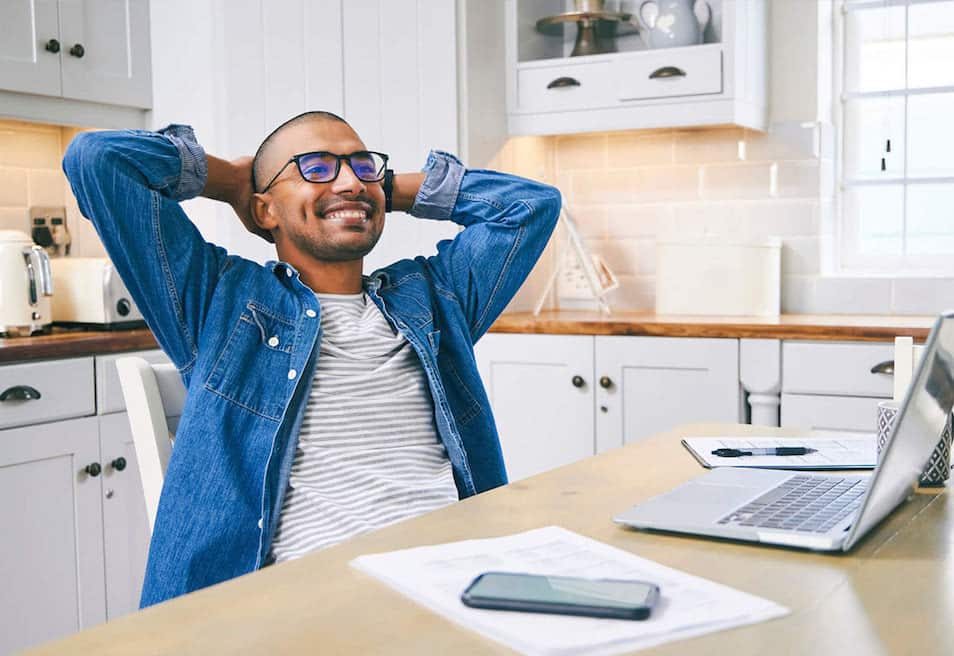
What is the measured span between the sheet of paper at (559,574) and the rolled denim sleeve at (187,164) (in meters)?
0.95

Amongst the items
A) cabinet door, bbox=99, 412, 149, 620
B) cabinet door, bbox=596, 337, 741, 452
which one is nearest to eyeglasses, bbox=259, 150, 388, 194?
cabinet door, bbox=99, 412, 149, 620

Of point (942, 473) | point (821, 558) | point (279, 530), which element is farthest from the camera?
point (279, 530)

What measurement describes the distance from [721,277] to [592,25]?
962 mm

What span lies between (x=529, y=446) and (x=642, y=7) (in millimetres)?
1475

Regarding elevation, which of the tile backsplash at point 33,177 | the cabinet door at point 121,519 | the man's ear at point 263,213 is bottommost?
the cabinet door at point 121,519

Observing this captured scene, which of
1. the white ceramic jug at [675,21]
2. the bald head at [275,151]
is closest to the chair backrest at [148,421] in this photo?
the bald head at [275,151]

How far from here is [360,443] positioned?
5.61ft

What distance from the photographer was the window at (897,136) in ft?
11.8

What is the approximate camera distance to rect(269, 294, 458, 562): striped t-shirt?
5.33ft

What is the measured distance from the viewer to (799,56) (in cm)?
366

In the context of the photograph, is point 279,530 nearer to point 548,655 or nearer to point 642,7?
point 548,655

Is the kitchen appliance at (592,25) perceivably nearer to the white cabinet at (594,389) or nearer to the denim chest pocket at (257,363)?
the white cabinet at (594,389)

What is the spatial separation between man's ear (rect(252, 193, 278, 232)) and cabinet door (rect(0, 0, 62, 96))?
159 centimetres

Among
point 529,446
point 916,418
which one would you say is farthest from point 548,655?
point 529,446
